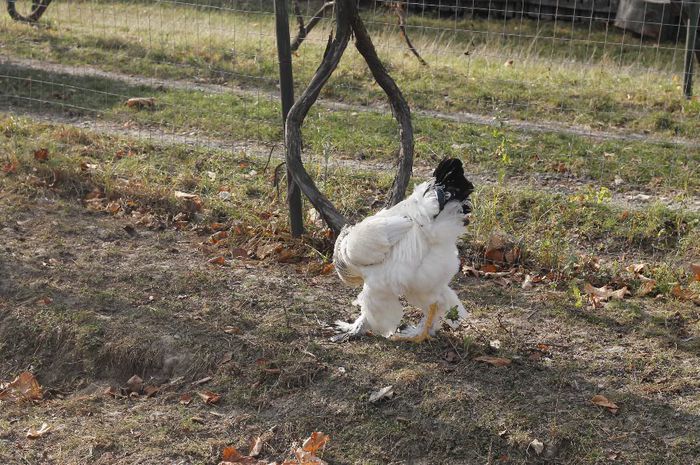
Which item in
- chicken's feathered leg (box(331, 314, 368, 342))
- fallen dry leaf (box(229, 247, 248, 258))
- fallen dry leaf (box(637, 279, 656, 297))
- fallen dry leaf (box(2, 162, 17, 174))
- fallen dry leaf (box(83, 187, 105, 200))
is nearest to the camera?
chicken's feathered leg (box(331, 314, 368, 342))

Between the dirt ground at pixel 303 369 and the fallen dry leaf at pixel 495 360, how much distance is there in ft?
0.18

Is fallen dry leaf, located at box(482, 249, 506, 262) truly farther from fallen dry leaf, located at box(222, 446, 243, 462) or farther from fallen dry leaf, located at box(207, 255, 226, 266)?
fallen dry leaf, located at box(222, 446, 243, 462)

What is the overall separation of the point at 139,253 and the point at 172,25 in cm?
847

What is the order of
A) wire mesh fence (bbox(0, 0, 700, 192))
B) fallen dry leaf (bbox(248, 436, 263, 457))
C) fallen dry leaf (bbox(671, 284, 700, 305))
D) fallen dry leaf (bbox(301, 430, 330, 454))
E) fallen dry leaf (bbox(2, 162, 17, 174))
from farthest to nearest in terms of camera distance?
wire mesh fence (bbox(0, 0, 700, 192)) → fallen dry leaf (bbox(2, 162, 17, 174)) → fallen dry leaf (bbox(671, 284, 700, 305)) → fallen dry leaf (bbox(248, 436, 263, 457)) → fallen dry leaf (bbox(301, 430, 330, 454))

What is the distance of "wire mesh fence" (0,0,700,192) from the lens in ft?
29.6

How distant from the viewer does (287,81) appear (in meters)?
6.48

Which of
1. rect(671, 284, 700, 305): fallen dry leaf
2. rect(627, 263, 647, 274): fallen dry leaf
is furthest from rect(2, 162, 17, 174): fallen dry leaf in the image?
rect(671, 284, 700, 305): fallen dry leaf

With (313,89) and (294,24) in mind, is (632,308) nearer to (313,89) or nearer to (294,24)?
(313,89)

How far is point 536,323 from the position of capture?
5438 mm

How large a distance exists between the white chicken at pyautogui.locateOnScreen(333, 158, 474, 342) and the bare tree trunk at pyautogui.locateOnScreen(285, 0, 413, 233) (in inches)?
26.0

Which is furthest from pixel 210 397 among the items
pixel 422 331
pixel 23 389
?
pixel 422 331

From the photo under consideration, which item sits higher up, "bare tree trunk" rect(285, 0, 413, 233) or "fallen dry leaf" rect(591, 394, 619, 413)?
"bare tree trunk" rect(285, 0, 413, 233)

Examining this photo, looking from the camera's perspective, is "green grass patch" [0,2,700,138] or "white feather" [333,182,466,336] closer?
"white feather" [333,182,466,336]

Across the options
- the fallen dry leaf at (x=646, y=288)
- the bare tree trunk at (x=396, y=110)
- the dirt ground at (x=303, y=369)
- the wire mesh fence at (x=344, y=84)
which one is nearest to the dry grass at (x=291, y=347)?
the dirt ground at (x=303, y=369)
